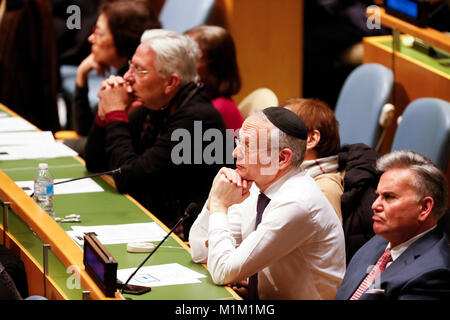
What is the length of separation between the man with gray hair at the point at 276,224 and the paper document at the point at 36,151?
1598mm

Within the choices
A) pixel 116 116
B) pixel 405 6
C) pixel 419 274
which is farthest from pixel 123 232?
pixel 405 6

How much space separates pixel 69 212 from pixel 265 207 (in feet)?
3.25

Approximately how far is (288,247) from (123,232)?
2.60 ft

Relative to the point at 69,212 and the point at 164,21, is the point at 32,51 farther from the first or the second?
the point at 69,212

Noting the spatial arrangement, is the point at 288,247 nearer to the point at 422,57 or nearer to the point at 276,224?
the point at 276,224

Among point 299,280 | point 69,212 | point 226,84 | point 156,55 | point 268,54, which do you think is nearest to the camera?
point 299,280

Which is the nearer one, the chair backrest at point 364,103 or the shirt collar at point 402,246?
the shirt collar at point 402,246

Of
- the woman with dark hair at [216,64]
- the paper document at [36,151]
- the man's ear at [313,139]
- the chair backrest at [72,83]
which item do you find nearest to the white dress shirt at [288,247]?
the man's ear at [313,139]

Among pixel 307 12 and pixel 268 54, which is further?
pixel 307 12

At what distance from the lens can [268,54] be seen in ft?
18.8

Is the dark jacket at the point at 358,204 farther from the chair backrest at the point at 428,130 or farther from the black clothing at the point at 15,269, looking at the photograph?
the black clothing at the point at 15,269

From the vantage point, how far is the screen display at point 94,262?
2471mm

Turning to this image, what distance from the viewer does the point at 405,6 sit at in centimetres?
443
